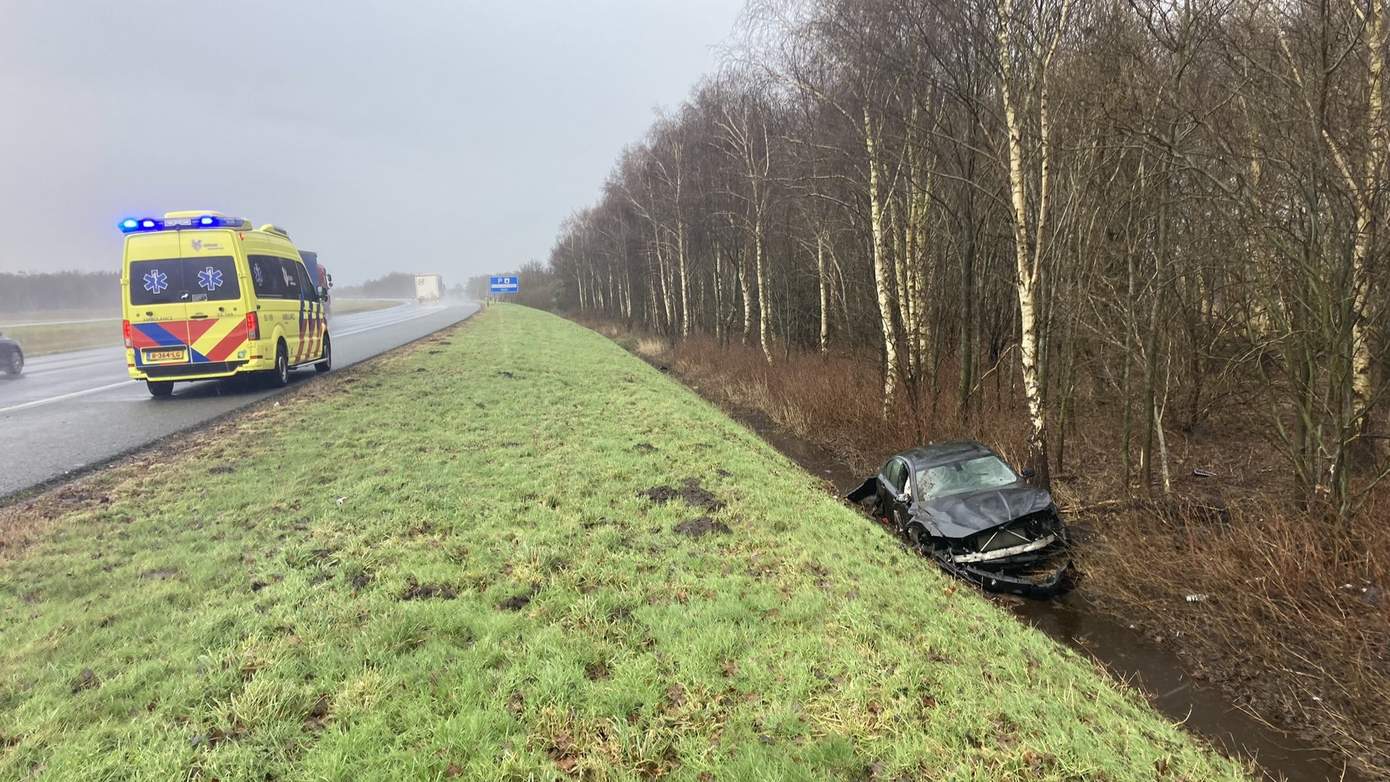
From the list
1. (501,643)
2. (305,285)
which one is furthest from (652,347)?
(501,643)

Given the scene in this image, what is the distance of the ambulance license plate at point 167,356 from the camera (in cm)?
1054

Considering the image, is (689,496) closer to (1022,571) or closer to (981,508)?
(981,508)

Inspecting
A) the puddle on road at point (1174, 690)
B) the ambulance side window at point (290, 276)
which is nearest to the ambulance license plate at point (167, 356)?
the ambulance side window at point (290, 276)

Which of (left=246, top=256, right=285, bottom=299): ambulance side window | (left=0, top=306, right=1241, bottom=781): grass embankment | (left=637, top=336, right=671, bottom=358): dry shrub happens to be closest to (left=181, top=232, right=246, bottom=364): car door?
(left=246, top=256, right=285, bottom=299): ambulance side window

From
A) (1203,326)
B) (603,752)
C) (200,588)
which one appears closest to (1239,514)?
(1203,326)

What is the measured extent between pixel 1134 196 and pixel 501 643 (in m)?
8.87

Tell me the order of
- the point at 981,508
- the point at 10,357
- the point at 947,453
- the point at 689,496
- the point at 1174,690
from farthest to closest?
the point at 10,357 < the point at 947,453 < the point at 689,496 < the point at 981,508 < the point at 1174,690

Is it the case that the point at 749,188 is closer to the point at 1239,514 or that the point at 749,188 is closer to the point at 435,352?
the point at 435,352

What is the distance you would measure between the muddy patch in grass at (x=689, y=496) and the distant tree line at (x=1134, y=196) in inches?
183

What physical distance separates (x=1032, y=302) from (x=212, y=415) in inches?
472

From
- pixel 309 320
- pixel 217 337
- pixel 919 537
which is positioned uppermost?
pixel 309 320

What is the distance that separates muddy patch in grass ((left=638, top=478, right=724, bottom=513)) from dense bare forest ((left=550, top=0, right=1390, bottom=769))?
4.03m

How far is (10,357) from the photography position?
1520cm

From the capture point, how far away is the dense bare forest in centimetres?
538
